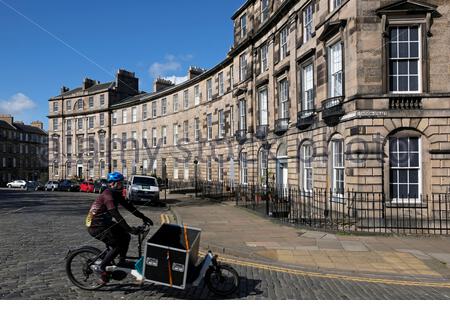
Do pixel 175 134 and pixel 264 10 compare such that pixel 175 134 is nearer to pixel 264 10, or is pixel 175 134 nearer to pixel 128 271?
pixel 264 10

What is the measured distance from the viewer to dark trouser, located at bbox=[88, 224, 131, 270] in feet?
20.1

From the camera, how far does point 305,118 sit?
763 inches

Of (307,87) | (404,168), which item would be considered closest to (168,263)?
(404,168)

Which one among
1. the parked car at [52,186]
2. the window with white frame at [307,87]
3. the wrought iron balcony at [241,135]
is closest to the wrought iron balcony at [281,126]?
the window with white frame at [307,87]

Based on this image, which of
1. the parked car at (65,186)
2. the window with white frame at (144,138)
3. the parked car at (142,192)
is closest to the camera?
the parked car at (142,192)

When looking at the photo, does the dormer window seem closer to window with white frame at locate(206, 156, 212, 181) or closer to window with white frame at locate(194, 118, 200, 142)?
window with white frame at locate(194, 118, 200, 142)

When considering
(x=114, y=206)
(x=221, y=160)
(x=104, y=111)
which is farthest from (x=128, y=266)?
(x=104, y=111)

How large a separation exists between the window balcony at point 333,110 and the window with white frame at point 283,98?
19.7 ft

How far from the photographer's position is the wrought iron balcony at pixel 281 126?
22.7 m

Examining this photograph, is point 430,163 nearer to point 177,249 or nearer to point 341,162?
point 341,162

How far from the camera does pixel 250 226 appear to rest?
1426 cm

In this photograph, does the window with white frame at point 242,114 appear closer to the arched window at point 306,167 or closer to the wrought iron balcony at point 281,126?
the wrought iron balcony at point 281,126

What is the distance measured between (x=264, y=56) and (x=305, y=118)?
955cm
